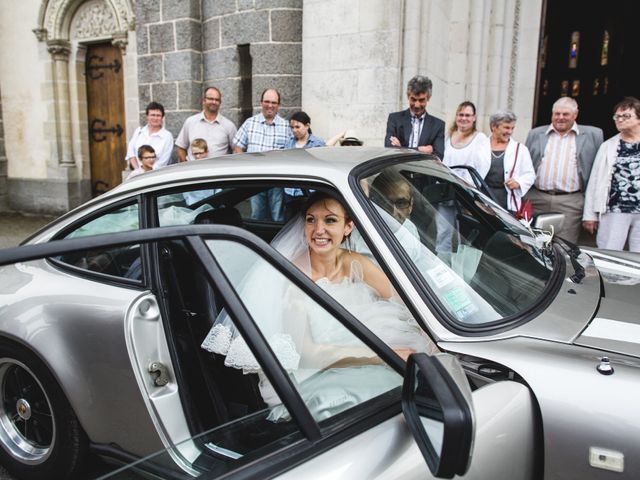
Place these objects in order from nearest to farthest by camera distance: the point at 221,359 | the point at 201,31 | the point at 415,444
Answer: the point at 415,444
the point at 221,359
the point at 201,31

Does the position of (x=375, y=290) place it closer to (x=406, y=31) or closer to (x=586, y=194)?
(x=586, y=194)

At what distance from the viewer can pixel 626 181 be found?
163 inches

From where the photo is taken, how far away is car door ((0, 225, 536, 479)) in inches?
→ 41.5

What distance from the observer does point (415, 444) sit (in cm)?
114

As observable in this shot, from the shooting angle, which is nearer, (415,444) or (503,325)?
(415,444)

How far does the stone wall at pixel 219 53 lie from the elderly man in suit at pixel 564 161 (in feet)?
11.7

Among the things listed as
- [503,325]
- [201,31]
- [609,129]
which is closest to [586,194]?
[503,325]

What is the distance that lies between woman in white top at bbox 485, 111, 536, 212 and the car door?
3279mm

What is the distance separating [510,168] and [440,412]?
12.1ft

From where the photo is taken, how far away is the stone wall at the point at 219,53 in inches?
271

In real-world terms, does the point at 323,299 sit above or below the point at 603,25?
below

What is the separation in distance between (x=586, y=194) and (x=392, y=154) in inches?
114

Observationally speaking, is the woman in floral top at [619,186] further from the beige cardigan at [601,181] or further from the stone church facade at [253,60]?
the stone church facade at [253,60]

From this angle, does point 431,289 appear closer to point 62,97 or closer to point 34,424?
point 34,424
